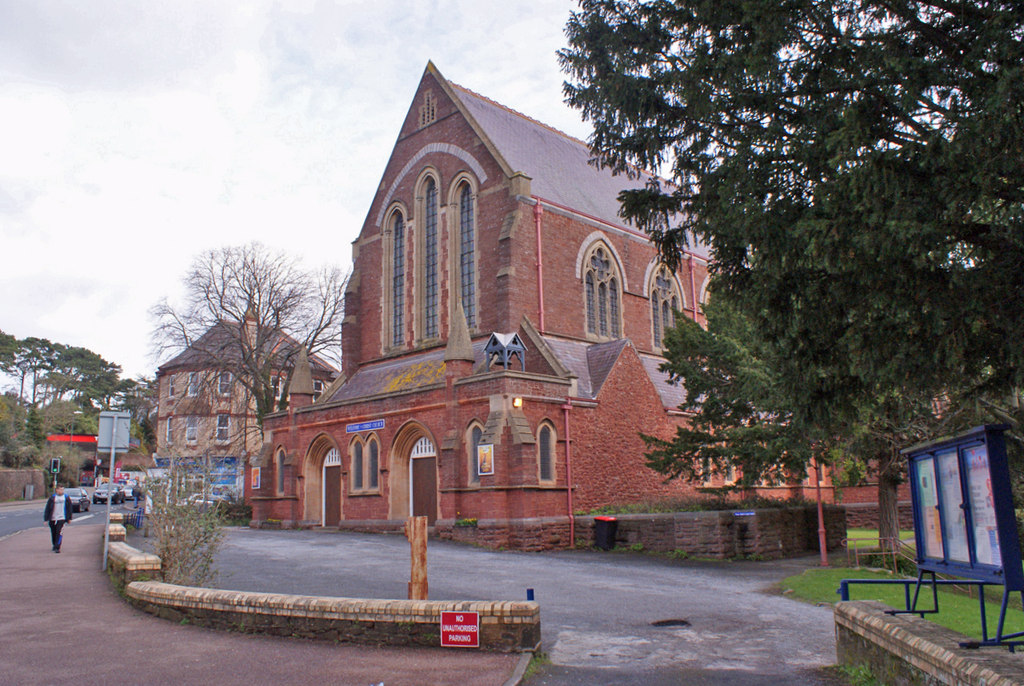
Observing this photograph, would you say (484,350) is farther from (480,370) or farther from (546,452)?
(546,452)

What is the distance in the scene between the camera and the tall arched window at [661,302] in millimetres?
34406

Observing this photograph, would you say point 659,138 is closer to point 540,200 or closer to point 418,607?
point 418,607

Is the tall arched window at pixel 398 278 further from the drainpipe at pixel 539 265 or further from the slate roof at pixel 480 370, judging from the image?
the drainpipe at pixel 539 265

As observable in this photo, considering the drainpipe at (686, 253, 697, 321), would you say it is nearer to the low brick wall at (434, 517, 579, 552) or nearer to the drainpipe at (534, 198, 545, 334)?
the drainpipe at (534, 198, 545, 334)

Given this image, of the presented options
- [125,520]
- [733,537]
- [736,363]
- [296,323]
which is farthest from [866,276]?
[296,323]

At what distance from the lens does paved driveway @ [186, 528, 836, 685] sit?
8.71 meters

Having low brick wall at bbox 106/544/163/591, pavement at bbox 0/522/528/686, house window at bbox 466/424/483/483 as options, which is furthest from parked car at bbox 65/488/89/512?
pavement at bbox 0/522/528/686

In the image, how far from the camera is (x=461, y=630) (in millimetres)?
8711

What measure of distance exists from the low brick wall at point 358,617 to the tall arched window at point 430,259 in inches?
833

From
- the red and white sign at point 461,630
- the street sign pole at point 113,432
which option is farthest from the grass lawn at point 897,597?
the street sign pole at point 113,432

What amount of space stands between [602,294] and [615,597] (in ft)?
62.1

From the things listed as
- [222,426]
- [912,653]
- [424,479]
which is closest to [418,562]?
[912,653]

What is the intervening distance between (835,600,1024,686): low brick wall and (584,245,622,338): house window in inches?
870

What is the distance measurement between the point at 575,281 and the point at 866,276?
21.8m
